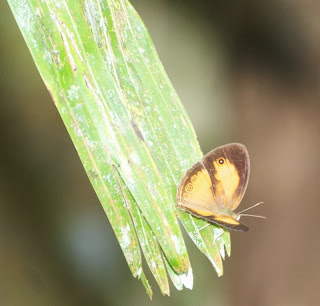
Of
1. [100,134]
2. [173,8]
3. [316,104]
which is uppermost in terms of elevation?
[173,8]

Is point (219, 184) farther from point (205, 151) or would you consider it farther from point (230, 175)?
point (205, 151)

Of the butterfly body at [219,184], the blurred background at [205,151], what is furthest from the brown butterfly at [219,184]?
the blurred background at [205,151]

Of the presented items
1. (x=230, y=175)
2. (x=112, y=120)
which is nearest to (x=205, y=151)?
(x=230, y=175)

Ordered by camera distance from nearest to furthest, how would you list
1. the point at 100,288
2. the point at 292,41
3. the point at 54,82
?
the point at 54,82 → the point at 292,41 → the point at 100,288

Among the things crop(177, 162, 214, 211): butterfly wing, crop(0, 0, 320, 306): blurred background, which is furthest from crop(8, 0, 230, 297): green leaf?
crop(0, 0, 320, 306): blurred background

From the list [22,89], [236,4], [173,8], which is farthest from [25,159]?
[236,4]

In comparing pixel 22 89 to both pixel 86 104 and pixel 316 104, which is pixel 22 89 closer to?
pixel 316 104

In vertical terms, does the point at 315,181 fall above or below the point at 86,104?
below
